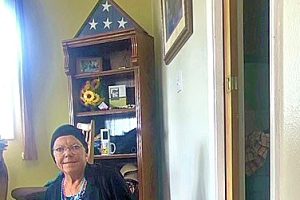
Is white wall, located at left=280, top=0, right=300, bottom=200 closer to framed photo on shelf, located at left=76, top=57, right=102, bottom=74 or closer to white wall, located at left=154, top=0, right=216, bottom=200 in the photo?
white wall, located at left=154, top=0, right=216, bottom=200

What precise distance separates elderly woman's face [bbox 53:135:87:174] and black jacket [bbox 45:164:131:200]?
0.05 m

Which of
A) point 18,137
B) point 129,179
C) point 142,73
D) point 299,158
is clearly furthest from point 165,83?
point 299,158

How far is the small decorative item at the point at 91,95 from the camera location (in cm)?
373

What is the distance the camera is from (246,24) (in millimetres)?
2039

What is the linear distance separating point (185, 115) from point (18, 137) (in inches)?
94.8

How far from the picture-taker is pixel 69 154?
1.86 metres

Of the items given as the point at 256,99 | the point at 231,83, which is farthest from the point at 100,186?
the point at 256,99

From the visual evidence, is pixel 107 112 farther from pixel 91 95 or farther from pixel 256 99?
pixel 256 99

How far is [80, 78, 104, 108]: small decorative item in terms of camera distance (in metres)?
3.73

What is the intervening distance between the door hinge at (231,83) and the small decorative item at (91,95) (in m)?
2.26

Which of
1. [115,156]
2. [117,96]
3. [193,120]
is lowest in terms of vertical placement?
[115,156]

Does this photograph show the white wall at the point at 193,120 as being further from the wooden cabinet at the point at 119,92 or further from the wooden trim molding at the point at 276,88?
the wooden trim molding at the point at 276,88

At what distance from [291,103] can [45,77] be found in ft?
12.0

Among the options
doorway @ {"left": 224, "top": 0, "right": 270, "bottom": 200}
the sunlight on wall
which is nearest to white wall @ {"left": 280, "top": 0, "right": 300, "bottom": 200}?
doorway @ {"left": 224, "top": 0, "right": 270, "bottom": 200}
